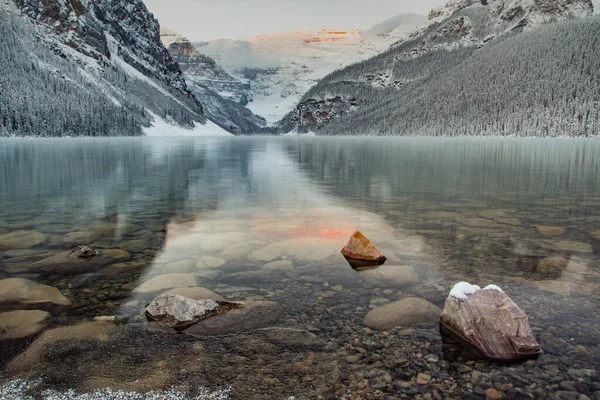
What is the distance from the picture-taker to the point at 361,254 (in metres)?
9.48

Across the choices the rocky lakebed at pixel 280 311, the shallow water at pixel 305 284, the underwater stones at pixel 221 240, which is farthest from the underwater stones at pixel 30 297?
the underwater stones at pixel 221 240

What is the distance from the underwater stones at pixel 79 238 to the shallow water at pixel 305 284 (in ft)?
0.26

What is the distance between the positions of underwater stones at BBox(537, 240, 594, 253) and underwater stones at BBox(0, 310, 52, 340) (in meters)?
11.2

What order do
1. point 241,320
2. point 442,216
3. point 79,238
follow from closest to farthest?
1. point 241,320
2. point 79,238
3. point 442,216

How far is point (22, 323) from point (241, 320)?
10.8ft

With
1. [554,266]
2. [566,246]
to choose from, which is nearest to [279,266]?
[554,266]

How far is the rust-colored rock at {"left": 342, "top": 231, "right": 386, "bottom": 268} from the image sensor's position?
9.32 meters

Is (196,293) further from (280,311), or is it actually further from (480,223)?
(480,223)

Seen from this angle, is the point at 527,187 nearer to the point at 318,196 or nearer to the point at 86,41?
the point at 318,196

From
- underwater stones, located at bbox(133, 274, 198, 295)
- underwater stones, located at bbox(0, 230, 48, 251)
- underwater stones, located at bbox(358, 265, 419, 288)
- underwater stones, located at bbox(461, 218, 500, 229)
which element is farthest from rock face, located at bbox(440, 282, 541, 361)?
underwater stones, located at bbox(0, 230, 48, 251)

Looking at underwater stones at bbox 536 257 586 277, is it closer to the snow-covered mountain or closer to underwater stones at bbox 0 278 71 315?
underwater stones at bbox 0 278 71 315

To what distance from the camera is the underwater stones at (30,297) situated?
6.81m

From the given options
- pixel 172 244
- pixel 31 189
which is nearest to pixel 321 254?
pixel 172 244

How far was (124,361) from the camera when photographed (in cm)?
526
